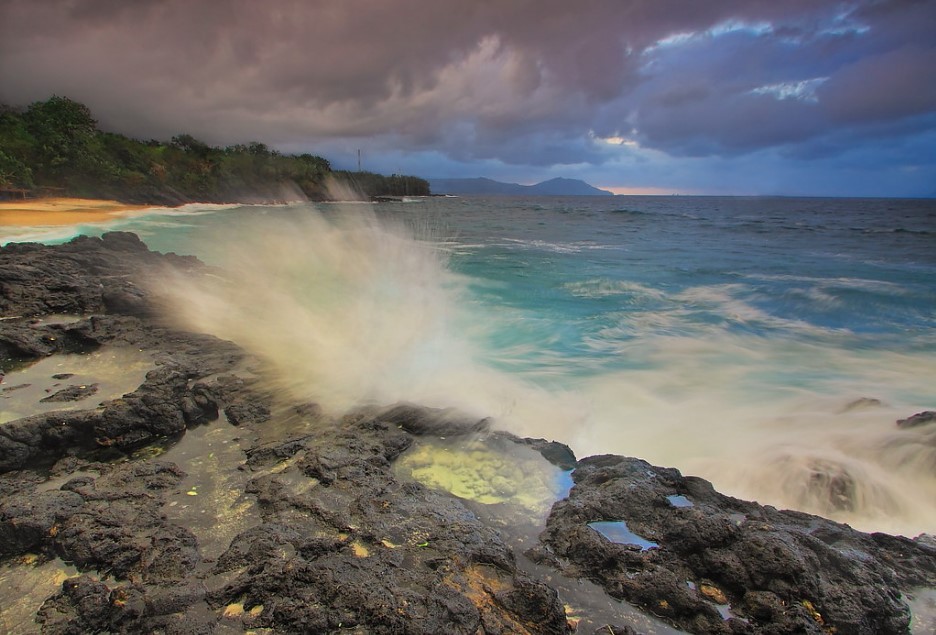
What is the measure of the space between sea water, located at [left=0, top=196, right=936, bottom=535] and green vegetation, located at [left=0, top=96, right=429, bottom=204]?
96.1 ft

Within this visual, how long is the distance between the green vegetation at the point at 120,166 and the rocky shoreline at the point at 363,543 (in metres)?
38.2

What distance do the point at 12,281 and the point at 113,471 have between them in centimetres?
620

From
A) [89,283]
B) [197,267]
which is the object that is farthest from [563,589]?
[197,267]

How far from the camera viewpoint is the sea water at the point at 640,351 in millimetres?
4310

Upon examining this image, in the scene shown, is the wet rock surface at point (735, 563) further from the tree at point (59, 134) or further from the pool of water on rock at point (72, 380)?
the tree at point (59, 134)

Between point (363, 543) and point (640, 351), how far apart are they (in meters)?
6.65

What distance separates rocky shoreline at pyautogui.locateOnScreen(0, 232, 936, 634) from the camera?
2.17 m

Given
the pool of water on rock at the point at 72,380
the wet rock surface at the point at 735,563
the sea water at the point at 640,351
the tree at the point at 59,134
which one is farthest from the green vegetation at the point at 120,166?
the wet rock surface at the point at 735,563

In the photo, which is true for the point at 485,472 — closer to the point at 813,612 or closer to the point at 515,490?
the point at 515,490

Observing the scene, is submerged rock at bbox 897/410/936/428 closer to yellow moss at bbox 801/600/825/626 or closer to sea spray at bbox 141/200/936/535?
sea spray at bbox 141/200/936/535

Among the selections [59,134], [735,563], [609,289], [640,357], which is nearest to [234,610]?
[735,563]

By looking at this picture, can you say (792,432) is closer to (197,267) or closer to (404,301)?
(404,301)

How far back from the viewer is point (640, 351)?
816 centimetres

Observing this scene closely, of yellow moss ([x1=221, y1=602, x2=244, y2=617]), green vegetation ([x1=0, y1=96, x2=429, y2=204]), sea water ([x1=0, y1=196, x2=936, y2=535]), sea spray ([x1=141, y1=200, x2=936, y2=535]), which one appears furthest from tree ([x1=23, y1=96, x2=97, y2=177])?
yellow moss ([x1=221, y1=602, x2=244, y2=617])
